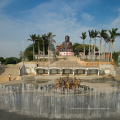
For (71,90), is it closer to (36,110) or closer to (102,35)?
(36,110)

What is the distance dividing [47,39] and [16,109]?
144 ft

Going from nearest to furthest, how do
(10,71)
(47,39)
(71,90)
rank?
1. (71,90)
2. (10,71)
3. (47,39)

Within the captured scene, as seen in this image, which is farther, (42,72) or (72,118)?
(42,72)

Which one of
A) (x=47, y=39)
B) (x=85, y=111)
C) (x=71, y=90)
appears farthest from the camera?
(x=47, y=39)

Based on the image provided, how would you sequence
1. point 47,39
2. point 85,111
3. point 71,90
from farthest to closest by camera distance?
point 47,39 → point 71,90 → point 85,111

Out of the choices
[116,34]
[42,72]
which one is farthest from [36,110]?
[116,34]

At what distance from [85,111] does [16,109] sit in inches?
236

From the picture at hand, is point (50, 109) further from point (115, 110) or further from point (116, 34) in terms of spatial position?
point (116, 34)

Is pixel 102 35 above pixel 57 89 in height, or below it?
above

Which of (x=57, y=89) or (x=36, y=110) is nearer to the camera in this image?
(x=36, y=110)

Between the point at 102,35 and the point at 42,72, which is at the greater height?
the point at 102,35

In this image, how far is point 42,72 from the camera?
122 ft

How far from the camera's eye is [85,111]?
10883mm

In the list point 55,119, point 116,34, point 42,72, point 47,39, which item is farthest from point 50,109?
point 47,39
